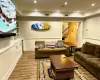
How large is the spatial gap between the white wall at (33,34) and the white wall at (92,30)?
1.91 meters

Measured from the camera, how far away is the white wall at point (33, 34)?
7387 millimetres

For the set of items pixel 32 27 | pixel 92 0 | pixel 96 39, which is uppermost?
pixel 92 0

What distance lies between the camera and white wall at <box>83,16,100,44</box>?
612cm

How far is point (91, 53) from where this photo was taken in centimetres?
447

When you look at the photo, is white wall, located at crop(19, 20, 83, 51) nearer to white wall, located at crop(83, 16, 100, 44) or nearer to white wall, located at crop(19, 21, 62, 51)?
white wall, located at crop(19, 21, 62, 51)

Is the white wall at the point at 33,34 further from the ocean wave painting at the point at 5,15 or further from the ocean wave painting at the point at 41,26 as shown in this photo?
the ocean wave painting at the point at 5,15

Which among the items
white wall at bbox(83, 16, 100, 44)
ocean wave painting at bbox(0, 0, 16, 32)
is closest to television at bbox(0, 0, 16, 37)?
ocean wave painting at bbox(0, 0, 16, 32)

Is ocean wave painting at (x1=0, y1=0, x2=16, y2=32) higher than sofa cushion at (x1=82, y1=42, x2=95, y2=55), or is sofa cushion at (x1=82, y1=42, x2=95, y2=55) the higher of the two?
ocean wave painting at (x1=0, y1=0, x2=16, y2=32)

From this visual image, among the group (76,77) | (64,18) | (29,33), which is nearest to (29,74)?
(76,77)

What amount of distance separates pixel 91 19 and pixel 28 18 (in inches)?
166

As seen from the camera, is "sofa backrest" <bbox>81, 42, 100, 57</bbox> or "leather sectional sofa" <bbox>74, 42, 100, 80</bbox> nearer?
"leather sectional sofa" <bbox>74, 42, 100, 80</bbox>

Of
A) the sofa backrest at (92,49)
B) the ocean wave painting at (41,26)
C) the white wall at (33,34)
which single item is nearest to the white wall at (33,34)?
the white wall at (33,34)

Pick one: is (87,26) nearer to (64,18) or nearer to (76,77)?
(64,18)

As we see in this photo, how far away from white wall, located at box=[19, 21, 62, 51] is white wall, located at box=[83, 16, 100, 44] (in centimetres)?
191
